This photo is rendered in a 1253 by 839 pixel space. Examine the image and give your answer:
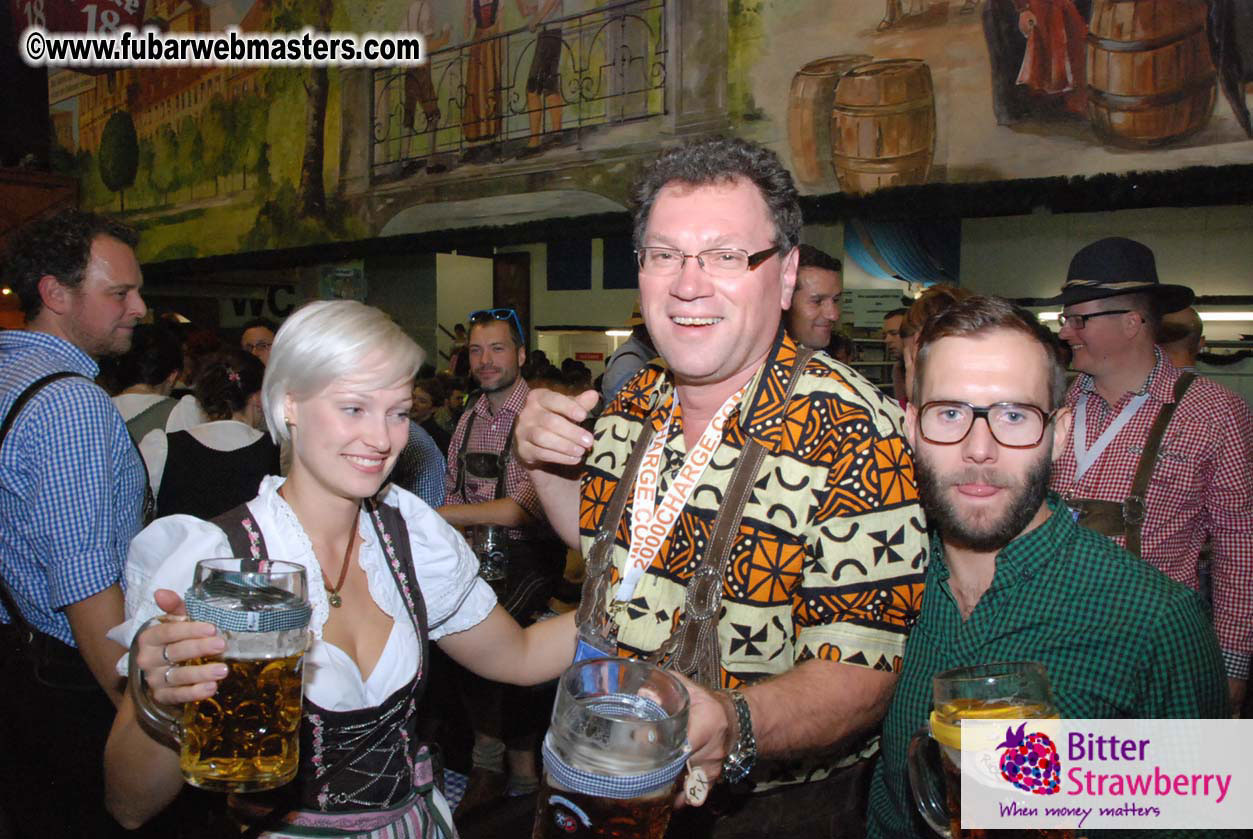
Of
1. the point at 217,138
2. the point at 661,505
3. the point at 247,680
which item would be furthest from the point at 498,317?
the point at 217,138

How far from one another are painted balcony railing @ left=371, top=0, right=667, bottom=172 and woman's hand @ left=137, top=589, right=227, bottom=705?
619cm

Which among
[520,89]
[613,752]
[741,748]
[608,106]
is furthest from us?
[520,89]

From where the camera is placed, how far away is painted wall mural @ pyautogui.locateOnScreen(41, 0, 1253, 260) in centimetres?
451

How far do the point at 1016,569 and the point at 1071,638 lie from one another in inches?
5.3

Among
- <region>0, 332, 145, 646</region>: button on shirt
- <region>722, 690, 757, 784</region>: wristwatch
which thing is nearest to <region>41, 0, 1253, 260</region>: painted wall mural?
<region>722, 690, 757, 784</region>: wristwatch

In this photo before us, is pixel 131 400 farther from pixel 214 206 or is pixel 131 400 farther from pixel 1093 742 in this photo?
pixel 214 206

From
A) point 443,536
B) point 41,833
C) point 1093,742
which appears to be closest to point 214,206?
point 41,833

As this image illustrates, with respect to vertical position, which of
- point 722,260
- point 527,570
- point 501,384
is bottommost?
point 527,570

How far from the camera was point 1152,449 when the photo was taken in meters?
2.59

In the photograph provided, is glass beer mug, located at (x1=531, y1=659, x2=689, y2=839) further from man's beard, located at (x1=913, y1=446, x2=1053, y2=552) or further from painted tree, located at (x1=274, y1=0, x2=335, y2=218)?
painted tree, located at (x1=274, y1=0, x2=335, y2=218)

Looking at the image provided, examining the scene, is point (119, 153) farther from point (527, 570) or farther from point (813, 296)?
point (813, 296)

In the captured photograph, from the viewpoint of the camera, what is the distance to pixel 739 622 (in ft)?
4.52

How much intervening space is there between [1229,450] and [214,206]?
1084cm

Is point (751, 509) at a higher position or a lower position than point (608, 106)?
lower
